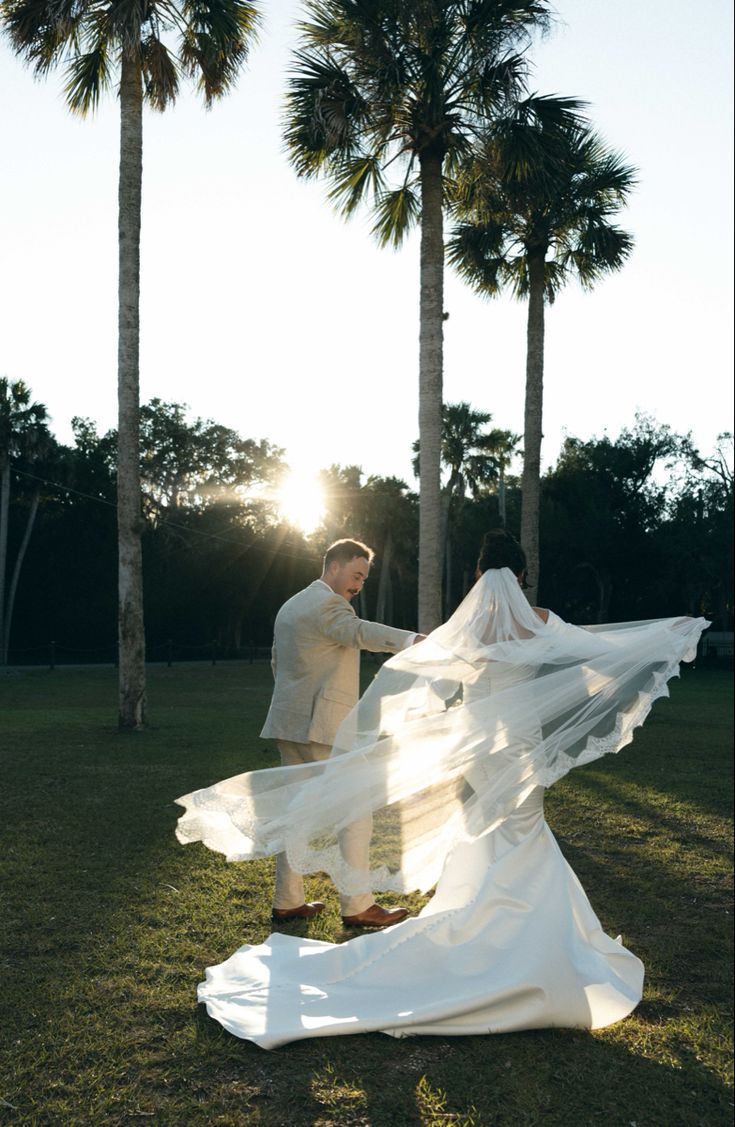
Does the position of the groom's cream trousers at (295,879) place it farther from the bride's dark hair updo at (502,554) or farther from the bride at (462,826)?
the bride's dark hair updo at (502,554)

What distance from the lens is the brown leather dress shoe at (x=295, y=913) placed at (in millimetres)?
5875

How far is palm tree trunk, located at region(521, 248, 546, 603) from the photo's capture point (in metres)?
18.1

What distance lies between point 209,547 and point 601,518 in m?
18.7

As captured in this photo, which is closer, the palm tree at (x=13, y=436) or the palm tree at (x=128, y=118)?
the palm tree at (x=128, y=118)

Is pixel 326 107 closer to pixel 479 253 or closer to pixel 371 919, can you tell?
pixel 479 253

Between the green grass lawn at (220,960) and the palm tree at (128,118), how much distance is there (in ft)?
14.5

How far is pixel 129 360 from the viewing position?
49.4ft

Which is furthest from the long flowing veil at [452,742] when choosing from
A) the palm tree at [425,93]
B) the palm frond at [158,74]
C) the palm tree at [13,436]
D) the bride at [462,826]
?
the palm tree at [13,436]

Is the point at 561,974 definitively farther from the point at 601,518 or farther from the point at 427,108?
the point at 601,518

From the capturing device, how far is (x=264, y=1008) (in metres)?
4.39

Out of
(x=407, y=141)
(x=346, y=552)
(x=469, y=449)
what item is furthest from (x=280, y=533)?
(x=346, y=552)

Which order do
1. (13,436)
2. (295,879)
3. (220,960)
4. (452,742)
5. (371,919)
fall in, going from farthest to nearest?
(13,436) → (295,879) → (371,919) → (220,960) → (452,742)

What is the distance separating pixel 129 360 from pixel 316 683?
10.5 metres

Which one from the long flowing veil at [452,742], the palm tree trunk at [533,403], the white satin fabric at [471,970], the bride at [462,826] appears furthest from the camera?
the palm tree trunk at [533,403]
